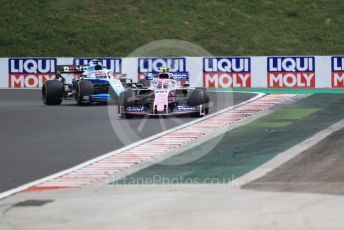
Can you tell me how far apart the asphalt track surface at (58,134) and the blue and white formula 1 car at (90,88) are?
33 cm

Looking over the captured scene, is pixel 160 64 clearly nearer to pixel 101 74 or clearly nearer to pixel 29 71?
pixel 29 71

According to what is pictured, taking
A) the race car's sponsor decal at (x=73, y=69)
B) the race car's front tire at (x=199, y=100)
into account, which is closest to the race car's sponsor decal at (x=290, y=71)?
the race car's sponsor decal at (x=73, y=69)

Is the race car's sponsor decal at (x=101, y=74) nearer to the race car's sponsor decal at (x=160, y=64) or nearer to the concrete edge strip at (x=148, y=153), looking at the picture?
the concrete edge strip at (x=148, y=153)

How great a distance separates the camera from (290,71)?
1597 inches

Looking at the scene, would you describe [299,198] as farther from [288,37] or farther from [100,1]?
[100,1]

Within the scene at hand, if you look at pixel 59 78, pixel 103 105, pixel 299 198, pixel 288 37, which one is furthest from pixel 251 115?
pixel 288 37

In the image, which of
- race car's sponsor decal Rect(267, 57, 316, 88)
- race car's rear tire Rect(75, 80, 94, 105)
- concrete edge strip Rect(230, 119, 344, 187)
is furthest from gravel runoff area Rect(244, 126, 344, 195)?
race car's sponsor decal Rect(267, 57, 316, 88)

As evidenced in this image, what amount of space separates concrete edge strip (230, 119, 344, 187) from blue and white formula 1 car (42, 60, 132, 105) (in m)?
10.4

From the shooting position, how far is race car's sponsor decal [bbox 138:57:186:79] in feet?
135

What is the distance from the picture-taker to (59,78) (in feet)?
106

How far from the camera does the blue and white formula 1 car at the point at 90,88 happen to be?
28.8 meters

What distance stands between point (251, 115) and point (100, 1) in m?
32.0

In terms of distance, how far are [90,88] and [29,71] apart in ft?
45.0

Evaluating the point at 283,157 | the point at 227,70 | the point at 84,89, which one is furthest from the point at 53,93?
the point at 283,157
